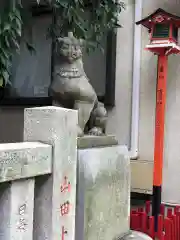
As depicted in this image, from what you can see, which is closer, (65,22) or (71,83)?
(71,83)

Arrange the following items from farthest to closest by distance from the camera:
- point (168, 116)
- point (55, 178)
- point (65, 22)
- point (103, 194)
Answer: point (168, 116)
point (65, 22)
point (103, 194)
point (55, 178)

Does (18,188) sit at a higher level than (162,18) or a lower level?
lower

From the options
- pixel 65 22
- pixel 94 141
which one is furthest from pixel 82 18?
pixel 94 141

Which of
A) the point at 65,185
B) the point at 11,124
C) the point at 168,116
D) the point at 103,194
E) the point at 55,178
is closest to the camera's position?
the point at 55,178

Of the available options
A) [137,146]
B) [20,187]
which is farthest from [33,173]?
[137,146]

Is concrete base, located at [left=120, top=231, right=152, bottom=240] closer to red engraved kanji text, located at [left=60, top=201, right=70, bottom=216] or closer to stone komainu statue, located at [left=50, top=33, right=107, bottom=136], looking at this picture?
stone komainu statue, located at [left=50, top=33, right=107, bottom=136]

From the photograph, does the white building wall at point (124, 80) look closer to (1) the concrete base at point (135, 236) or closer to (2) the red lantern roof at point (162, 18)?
(2) the red lantern roof at point (162, 18)

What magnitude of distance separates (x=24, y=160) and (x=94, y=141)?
55.5 inches

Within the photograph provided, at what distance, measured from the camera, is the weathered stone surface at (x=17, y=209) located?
1.74m

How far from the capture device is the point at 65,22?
3.91 m

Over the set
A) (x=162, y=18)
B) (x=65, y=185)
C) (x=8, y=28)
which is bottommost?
(x=65, y=185)

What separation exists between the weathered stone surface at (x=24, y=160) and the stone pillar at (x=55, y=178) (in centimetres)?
7

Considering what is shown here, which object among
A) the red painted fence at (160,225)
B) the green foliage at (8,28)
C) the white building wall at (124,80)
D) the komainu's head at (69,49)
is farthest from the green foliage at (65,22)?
the red painted fence at (160,225)

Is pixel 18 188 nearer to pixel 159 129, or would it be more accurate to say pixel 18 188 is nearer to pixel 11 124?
pixel 159 129
